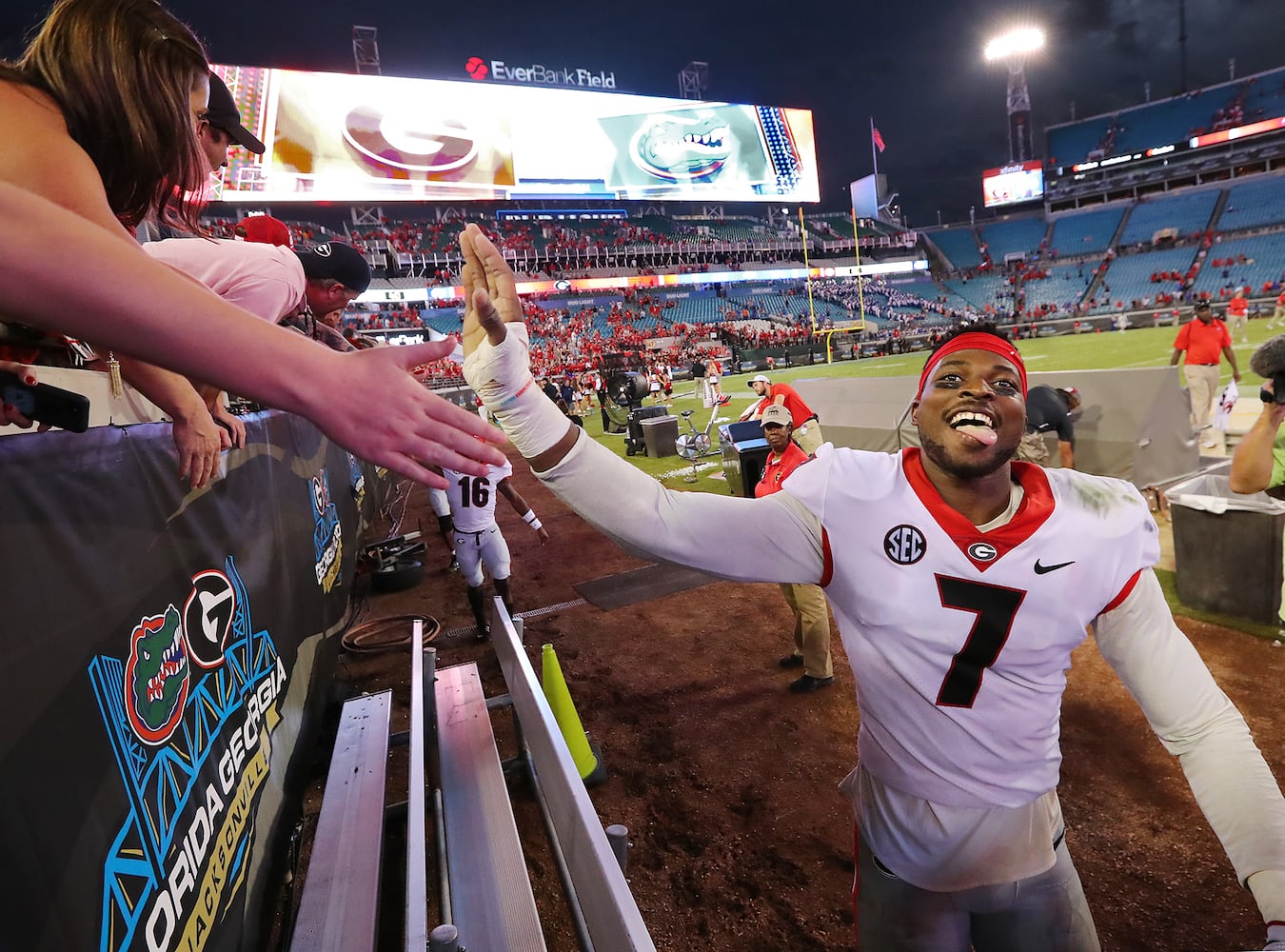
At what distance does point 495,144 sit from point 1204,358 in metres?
45.0

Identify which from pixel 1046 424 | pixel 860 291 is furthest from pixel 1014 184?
pixel 1046 424

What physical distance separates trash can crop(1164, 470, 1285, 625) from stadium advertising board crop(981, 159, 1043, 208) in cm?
8028

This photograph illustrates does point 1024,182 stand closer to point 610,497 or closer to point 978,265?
point 978,265

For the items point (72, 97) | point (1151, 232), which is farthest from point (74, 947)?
point (1151, 232)

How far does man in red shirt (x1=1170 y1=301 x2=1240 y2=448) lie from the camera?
407 inches

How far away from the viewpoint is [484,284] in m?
1.73

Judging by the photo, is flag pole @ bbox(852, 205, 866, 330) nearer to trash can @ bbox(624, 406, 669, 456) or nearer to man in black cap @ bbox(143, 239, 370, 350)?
trash can @ bbox(624, 406, 669, 456)

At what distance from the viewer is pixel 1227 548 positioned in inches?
197

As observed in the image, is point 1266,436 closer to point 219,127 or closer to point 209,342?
point 209,342

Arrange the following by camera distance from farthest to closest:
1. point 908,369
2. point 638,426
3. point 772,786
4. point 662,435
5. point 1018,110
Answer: point 1018,110 → point 908,369 → point 638,426 → point 662,435 → point 772,786

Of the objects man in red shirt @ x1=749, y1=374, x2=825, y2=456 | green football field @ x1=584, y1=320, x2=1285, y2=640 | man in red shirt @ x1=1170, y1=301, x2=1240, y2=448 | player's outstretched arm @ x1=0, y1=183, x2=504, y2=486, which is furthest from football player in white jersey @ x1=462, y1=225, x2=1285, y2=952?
man in red shirt @ x1=1170, y1=301, x2=1240, y2=448

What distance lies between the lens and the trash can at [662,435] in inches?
631

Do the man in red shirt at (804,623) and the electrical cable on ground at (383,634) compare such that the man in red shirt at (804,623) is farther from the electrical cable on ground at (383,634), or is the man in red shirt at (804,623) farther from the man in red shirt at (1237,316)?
the man in red shirt at (1237,316)

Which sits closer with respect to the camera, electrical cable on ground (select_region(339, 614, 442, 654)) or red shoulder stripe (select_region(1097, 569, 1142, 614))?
red shoulder stripe (select_region(1097, 569, 1142, 614))
